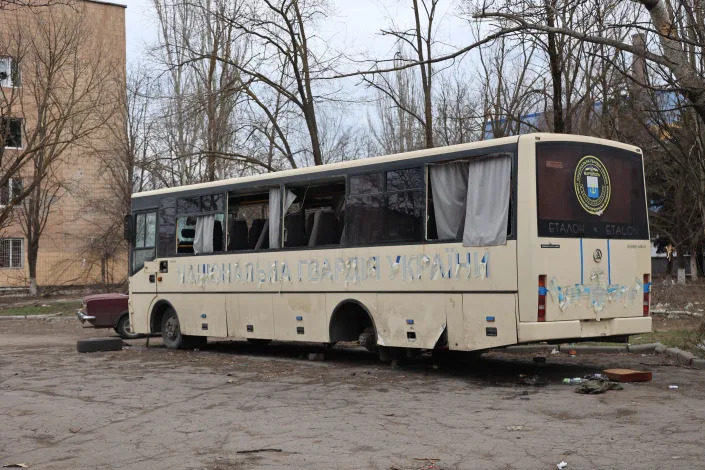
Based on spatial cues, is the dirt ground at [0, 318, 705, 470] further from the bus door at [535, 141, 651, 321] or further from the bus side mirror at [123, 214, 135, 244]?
the bus side mirror at [123, 214, 135, 244]

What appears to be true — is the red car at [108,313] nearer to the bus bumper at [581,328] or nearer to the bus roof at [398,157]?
the bus roof at [398,157]

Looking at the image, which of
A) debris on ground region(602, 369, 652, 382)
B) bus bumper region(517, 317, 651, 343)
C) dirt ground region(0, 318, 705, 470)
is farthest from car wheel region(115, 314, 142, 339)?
debris on ground region(602, 369, 652, 382)

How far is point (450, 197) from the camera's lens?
12.7 metres

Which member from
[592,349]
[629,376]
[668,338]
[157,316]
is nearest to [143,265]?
[157,316]

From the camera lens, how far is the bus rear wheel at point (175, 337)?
18172mm

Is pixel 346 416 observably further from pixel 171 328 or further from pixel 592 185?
pixel 171 328

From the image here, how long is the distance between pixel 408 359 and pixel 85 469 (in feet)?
27.0

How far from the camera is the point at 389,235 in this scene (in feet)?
44.3

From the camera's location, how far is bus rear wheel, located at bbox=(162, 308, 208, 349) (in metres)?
18.2

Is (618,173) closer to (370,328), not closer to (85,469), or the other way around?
(370,328)

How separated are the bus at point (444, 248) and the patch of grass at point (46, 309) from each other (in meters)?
15.8

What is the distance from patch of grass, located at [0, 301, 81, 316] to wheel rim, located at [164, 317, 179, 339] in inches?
499

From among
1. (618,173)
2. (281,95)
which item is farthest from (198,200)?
(281,95)

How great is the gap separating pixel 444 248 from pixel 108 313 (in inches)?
458
